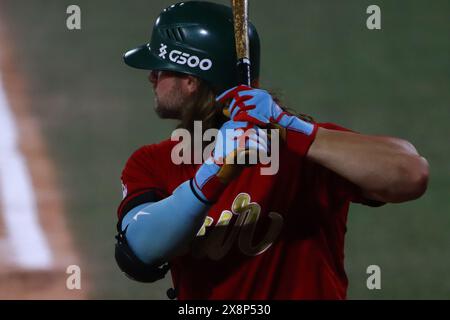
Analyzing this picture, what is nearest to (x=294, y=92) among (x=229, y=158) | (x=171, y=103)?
(x=171, y=103)

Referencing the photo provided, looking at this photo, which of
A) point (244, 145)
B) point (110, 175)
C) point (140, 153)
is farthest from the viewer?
point (110, 175)

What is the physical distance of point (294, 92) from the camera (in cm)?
437

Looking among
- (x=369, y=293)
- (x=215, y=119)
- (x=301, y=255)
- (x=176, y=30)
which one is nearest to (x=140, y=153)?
(x=215, y=119)

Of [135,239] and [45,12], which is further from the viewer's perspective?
[45,12]

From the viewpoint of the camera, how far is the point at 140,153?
219 centimetres

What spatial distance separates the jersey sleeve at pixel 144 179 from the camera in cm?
206

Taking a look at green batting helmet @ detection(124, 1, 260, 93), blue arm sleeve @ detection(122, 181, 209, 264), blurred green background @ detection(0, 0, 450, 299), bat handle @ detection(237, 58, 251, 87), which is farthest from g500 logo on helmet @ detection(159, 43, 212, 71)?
blurred green background @ detection(0, 0, 450, 299)

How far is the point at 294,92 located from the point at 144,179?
7.81 feet

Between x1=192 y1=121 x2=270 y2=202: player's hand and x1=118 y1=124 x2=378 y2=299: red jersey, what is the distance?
0.64ft

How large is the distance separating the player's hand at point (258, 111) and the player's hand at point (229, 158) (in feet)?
0.09

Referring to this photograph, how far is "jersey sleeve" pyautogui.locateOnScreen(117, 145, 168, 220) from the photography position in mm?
2057

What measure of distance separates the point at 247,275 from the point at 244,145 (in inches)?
14.8

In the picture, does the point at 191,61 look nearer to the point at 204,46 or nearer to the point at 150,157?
the point at 204,46

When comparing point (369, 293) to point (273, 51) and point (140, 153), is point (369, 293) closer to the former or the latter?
point (273, 51)
